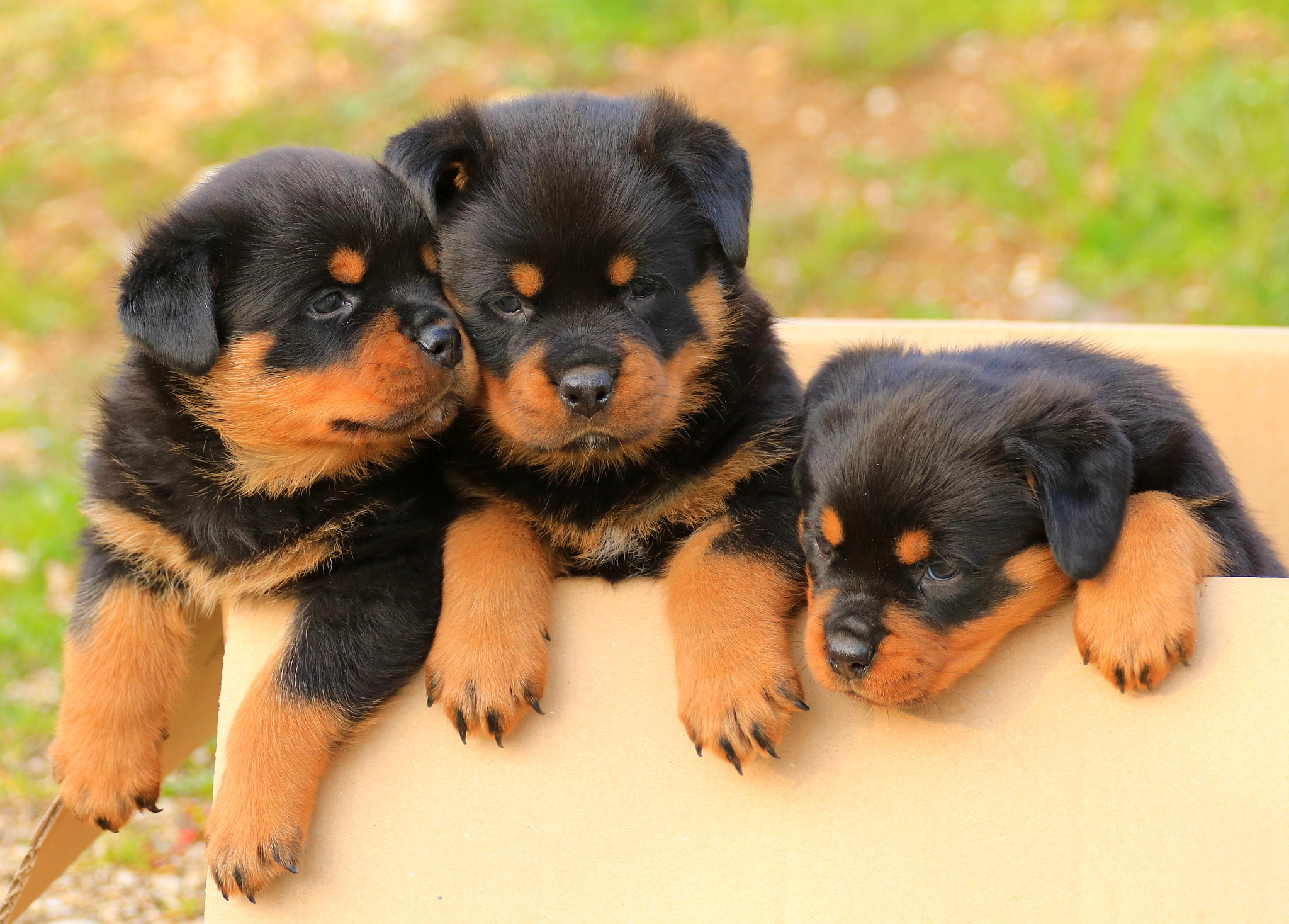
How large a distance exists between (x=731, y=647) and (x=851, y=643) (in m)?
0.27

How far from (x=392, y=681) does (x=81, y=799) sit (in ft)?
2.56

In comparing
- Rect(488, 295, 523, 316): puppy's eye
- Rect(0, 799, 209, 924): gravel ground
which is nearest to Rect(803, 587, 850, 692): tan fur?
Rect(488, 295, 523, 316): puppy's eye

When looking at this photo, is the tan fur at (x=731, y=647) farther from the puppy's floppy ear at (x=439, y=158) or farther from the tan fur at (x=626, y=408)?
the puppy's floppy ear at (x=439, y=158)

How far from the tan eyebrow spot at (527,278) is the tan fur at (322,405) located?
197 mm

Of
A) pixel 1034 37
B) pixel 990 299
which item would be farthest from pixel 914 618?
pixel 1034 37

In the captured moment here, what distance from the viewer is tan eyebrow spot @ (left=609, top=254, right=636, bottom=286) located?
2.69 meters

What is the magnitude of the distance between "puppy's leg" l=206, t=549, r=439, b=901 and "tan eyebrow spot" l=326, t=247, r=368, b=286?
25.4 inches

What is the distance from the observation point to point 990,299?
592cm

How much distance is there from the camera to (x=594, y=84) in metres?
7.25

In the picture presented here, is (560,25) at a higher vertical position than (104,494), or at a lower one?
lower

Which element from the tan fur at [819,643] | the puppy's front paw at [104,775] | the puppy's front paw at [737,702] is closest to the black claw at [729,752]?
the puppy's front paw at [737,702]

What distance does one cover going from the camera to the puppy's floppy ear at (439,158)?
2.70m

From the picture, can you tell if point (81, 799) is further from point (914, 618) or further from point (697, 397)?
point (914, 618)

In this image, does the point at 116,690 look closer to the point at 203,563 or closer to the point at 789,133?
the point at 203,563
